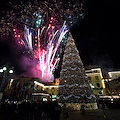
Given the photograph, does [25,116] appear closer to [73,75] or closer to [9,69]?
[9,69]

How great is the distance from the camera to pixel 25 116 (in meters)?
6.90

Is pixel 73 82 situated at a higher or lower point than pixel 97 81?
lower

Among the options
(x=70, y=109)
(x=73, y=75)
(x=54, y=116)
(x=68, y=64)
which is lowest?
(x=70, y=109)

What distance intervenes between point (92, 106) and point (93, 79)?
66.7 ft

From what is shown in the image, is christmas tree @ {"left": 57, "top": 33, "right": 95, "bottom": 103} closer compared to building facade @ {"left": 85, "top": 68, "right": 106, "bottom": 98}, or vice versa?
christmas tree @ {"left": 57, "top": 33, "right": 95, "bottom": 103}

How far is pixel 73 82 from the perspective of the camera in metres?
14.0

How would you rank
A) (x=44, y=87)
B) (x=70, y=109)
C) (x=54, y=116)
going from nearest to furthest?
1. (x=54, y=116)
2. (x=70, y=109)
3. (x=44, y=87)

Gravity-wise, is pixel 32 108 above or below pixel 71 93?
below

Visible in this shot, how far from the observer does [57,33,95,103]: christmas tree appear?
13000 millimetres

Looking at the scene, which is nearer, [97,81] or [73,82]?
[73,82]

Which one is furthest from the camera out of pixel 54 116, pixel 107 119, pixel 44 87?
pixel 44 87

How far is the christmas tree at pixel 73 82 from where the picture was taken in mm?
13000

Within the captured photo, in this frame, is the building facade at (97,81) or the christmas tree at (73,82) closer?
the christmas tree at (73,82)

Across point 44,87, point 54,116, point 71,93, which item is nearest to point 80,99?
point 71,93
